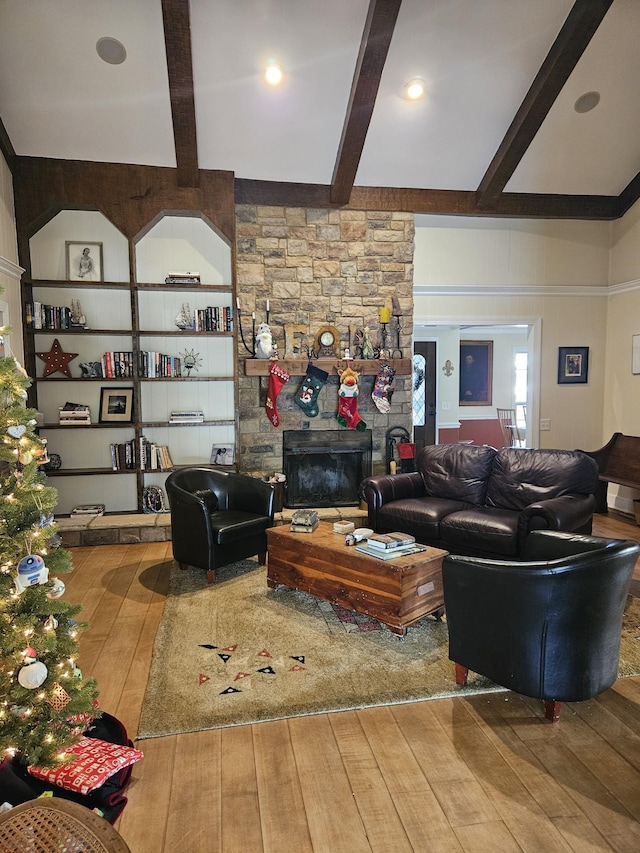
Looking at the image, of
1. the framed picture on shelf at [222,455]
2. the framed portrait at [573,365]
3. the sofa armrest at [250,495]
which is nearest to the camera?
the sofa armrest at [250,495]

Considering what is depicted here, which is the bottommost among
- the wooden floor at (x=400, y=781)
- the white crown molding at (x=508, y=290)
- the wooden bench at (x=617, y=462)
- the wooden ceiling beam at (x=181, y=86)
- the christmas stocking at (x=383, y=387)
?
the wooden floor at (x=400, y=781)

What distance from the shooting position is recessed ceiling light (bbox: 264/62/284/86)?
4352 millimetres

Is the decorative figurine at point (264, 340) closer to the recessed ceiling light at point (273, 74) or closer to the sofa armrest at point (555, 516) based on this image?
the recessed ceiling light at point (273, 74)

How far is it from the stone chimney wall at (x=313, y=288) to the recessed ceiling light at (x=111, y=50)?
5.21 feet

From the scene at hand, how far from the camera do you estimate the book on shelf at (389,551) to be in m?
3.22

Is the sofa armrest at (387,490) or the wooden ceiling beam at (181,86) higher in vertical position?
the wooden ceiling beam at (181,86)

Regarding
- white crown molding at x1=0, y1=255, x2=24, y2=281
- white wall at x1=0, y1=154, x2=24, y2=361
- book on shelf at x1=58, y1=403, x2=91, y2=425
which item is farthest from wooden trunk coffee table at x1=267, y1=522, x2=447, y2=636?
white crown molding at x1=0, y1=255, x2=24, y2=281

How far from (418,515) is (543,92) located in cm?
369

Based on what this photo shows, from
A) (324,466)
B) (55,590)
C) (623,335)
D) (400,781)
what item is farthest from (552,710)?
(623,335)

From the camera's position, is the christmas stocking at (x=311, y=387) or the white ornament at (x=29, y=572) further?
the christmas stocking at (x=311, y=387)

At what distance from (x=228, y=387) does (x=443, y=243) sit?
2811 mm

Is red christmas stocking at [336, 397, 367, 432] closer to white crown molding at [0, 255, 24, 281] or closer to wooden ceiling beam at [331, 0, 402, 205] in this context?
wooden ceiling beam at [331, 0, 402, 205]

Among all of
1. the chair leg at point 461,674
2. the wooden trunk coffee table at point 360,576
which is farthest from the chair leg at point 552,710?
the wooden trunk coffee table at point 360,576

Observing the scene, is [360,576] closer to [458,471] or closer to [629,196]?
[458,471]
